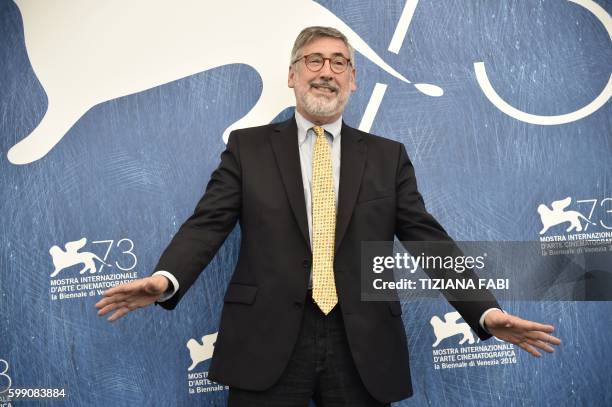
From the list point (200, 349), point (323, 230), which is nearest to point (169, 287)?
point (323, 230)

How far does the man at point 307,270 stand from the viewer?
1.72m

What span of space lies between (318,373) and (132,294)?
1.86 feet

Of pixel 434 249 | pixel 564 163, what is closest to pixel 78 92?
pixel 434 249

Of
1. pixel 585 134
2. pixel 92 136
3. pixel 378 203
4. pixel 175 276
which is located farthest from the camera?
pixel 585 134

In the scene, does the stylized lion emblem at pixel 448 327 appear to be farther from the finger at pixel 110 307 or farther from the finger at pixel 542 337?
the finger at pixel 110 307

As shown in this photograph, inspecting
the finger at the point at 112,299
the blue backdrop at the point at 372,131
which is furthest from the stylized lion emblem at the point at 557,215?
the finger at the point at 112,299

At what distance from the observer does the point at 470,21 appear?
98.4 inches

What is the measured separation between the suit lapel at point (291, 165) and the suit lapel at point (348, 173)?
104 mm

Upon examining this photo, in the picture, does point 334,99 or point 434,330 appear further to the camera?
point 434,330

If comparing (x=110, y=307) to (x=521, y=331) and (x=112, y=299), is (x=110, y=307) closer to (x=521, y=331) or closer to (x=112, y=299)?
(x=112, y=299)

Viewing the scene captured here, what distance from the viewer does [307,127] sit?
199 cm

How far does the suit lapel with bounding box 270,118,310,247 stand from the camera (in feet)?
5.93

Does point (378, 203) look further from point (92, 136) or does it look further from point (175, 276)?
point (92, 136)

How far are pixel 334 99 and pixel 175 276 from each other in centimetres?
78
